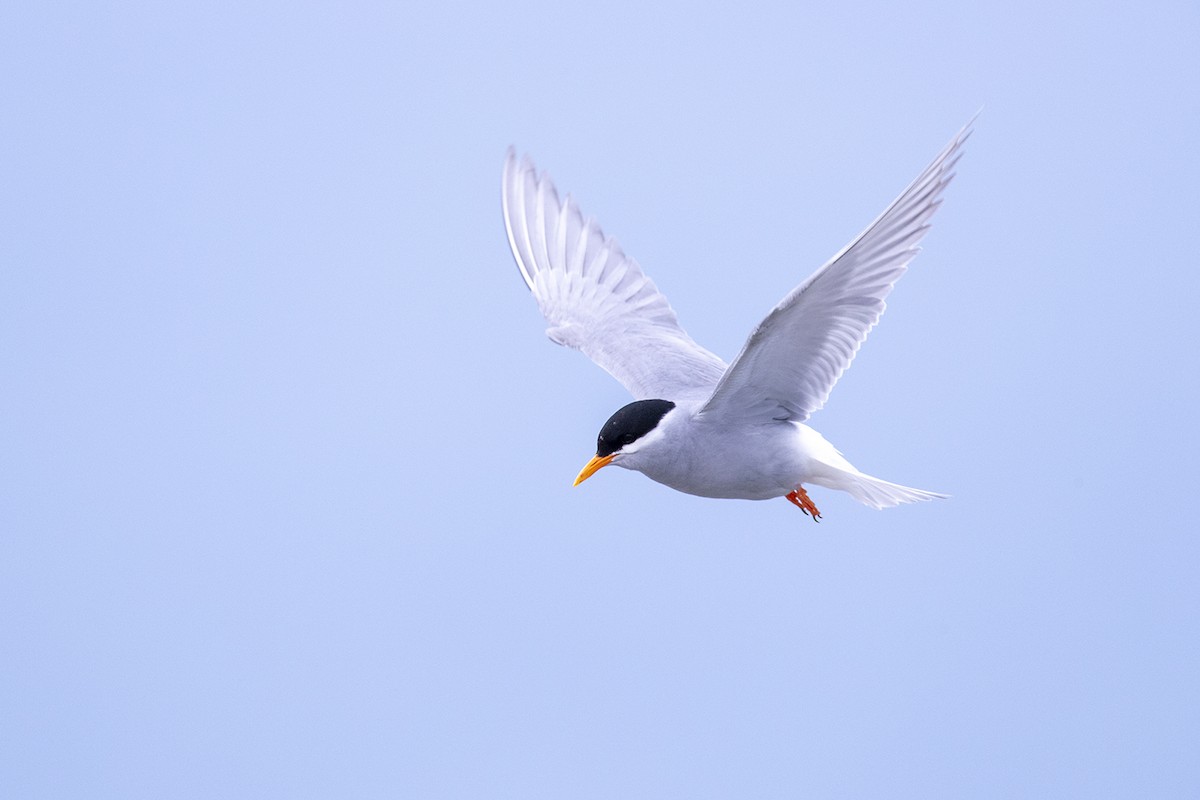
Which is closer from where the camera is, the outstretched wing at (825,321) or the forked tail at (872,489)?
the outstretched wing at (825,321)

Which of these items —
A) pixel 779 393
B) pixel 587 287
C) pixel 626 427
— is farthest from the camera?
pixel 587 287

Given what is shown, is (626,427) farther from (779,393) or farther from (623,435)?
(779,393)

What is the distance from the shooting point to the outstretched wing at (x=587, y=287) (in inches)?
176

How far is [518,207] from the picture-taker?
4969 millimetres

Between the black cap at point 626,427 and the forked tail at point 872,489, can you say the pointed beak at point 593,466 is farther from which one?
the forked tail at point 872,489

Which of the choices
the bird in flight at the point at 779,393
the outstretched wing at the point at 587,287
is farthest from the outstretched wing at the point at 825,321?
the outstretched wing at the point at 587,287

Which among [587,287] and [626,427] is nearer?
[626,427]

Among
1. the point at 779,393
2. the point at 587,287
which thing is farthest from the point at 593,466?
the point at 587,287

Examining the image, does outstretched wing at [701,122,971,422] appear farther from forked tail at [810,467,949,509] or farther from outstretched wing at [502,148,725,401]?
outstretched wing at [502,148,725,401]

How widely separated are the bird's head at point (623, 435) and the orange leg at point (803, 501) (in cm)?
70

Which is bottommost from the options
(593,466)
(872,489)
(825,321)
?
(593,466)

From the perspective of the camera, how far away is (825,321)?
3.67 meters

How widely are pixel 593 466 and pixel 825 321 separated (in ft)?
2.33

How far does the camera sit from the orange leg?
4.17 meters
